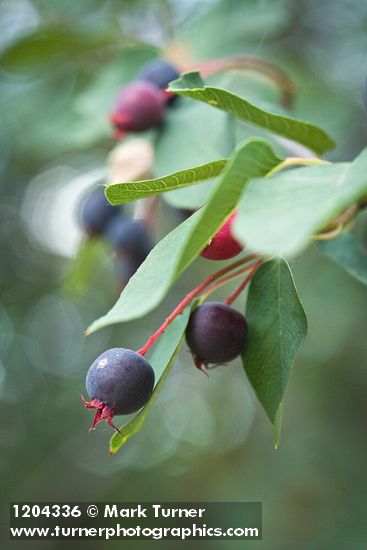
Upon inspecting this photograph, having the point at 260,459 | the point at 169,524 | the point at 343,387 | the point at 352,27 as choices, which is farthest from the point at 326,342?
the point at 352,27

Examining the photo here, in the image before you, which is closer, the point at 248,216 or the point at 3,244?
the point at 248,216

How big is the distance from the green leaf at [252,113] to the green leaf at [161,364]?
0.28m

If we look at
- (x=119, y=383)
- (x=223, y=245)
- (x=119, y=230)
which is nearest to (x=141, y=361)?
(x=119, y=383)

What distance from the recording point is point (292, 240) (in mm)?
460

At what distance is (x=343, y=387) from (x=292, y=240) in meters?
2.35

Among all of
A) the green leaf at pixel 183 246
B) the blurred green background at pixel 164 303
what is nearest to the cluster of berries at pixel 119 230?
the blurred green background at pixel 164 303

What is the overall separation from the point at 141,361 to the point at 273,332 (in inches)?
7.3

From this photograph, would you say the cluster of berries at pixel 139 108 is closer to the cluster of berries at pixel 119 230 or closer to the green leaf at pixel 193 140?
the green leaf at pixel 193 140

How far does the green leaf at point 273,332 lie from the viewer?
2.75 ft

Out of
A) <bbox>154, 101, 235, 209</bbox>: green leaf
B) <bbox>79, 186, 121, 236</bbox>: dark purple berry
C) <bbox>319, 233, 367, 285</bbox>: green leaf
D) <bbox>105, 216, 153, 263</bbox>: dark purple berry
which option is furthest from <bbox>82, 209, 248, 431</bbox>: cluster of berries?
<bbox>79, 186, 121, 236</bbox>: dark purple berry

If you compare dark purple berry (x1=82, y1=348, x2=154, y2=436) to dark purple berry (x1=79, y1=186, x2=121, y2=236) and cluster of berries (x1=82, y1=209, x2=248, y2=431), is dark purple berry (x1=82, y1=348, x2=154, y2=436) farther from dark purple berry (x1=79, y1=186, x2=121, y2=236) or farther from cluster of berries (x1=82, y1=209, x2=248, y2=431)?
dark purple berry (x1=79, y1=186, x2=121, y2=236)

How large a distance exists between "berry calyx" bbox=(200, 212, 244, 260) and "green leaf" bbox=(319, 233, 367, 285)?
31 cm

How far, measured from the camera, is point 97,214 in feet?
5.18

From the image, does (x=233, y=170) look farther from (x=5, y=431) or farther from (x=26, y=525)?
(x=5, y=431)
